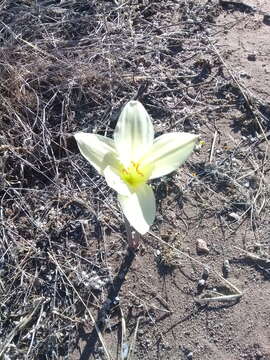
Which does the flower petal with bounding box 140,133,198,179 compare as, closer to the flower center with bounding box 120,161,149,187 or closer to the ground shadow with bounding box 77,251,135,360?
the flower center with bounding box 120,161,149,187

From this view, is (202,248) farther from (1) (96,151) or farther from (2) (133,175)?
(1) (96,151)

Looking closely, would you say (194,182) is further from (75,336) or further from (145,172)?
(75,336)

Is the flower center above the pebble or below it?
above

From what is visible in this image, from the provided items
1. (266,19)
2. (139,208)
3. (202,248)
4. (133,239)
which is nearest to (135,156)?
(139,208)

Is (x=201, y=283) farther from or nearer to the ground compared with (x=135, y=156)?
nearer to the ground

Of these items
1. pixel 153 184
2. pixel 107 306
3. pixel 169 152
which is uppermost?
pixel 169 152

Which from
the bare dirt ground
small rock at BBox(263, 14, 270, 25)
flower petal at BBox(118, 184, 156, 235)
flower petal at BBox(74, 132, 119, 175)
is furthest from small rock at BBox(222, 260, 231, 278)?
small rock at BBox(263, 14, 270, 25)
